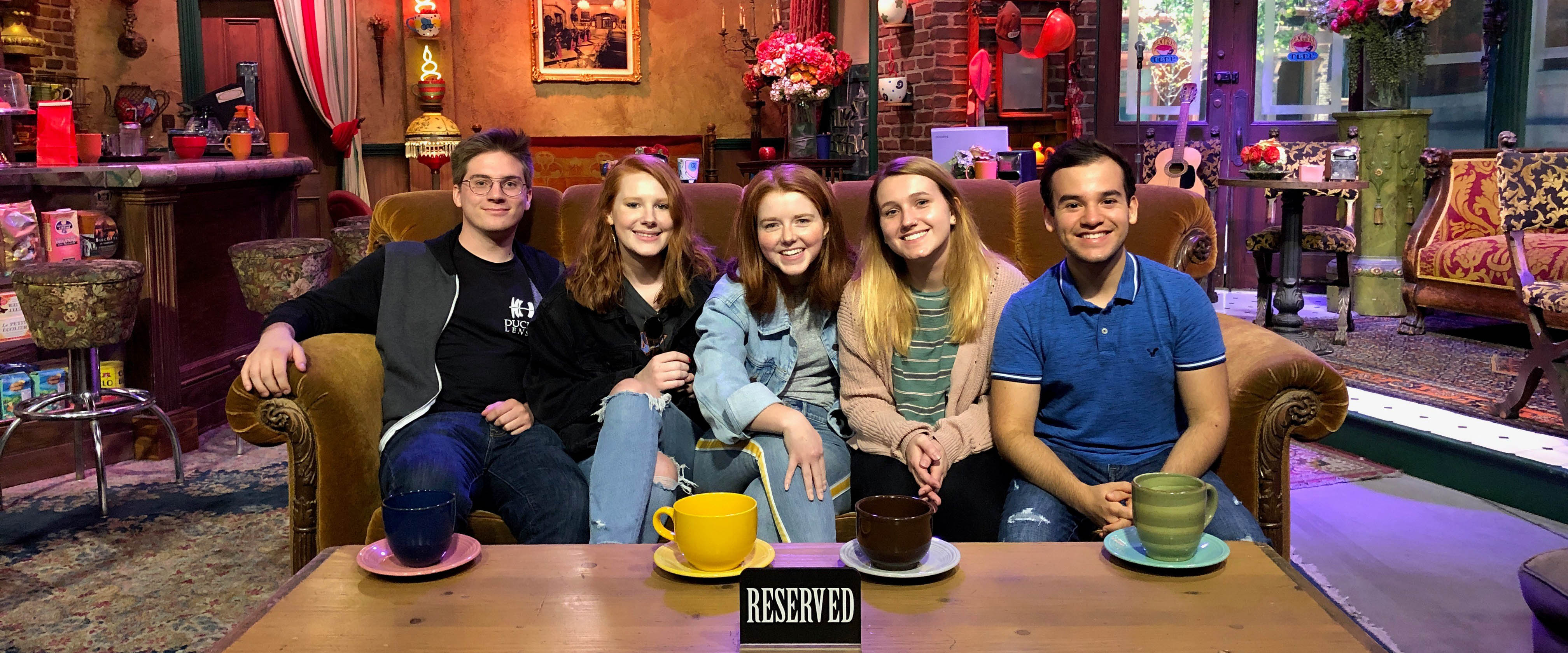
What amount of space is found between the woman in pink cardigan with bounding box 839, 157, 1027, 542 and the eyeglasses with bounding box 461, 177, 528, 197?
2.76 feet

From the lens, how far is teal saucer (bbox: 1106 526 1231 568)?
4.91 feet

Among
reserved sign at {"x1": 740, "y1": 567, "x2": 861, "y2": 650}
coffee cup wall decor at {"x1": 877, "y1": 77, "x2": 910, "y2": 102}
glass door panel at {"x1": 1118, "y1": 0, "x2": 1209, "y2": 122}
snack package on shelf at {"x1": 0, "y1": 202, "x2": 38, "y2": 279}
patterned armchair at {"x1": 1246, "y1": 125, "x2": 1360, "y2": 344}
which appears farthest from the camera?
glass door panel at {"x1": 1118, "y1": 0, "x2": 1209, "y2": 122}

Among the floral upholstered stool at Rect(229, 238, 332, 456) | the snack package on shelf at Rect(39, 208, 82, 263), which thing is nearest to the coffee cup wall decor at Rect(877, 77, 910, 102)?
the floral upholstered stool at Rect(229, 238, 332, 456)

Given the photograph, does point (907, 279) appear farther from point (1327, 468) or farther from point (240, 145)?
point (240, 145)

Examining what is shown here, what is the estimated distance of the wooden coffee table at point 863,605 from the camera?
1.30 meters

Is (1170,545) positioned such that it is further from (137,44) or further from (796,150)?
(137,44)

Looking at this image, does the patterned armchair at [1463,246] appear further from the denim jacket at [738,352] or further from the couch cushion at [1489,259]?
the denim jacket at [738,352]

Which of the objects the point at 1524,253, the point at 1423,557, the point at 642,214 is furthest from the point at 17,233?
the point at 1524,253

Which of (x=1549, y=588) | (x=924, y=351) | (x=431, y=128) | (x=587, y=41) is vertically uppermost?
(x=587, y=41)

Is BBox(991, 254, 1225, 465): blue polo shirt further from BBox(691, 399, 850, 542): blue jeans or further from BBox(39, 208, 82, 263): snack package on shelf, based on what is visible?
BBox(39, 208, 82, 263): snack package on shelf

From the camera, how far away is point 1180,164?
271 inches

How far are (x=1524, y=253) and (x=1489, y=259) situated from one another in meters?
0.84

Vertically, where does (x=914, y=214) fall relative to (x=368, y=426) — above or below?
above


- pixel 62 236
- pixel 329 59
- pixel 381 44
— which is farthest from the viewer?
pixel 381 44
